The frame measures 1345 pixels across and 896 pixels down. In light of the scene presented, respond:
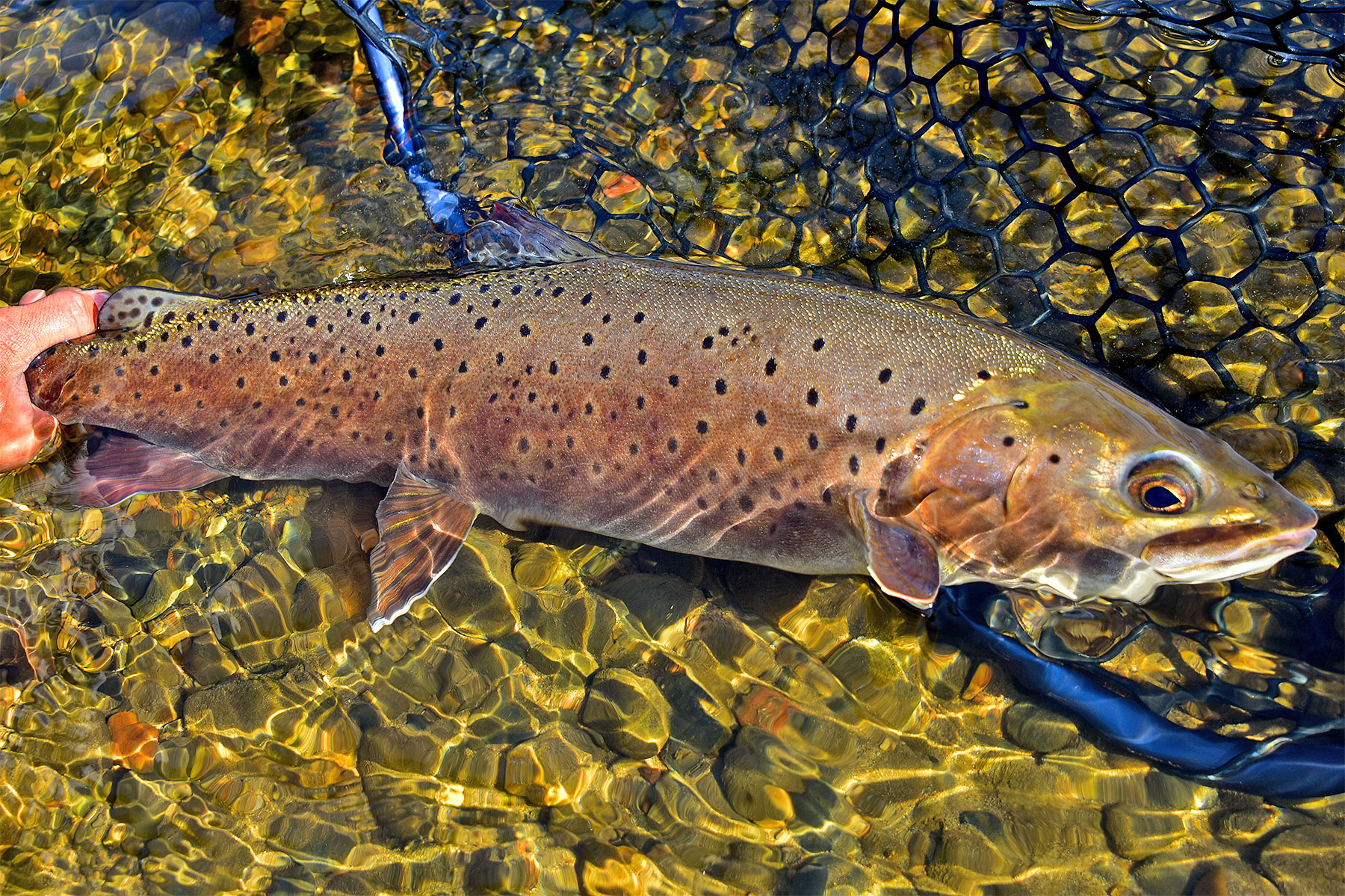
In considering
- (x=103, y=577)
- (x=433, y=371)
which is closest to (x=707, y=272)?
(x=433, y=371)

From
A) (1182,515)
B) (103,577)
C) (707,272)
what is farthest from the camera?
(103,577)

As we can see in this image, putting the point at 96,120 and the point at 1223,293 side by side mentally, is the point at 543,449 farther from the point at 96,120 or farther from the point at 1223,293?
the point at 96,120

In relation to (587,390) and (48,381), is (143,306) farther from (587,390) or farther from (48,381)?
(587,390)

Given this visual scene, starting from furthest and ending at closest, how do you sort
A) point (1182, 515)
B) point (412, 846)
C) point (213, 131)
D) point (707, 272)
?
point (213, 131)
point (707, 272)
point (412, 846)
point (1182, 515)

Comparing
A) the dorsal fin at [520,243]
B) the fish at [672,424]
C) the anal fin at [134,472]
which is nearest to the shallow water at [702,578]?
the anal fin at [134,472]

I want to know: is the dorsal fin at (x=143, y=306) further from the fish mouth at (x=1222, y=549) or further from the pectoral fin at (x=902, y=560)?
the fish mouth at (x=1222, y=549)

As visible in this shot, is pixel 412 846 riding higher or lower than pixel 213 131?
lower
